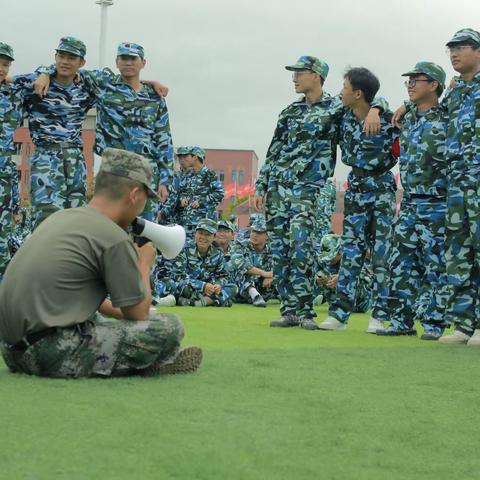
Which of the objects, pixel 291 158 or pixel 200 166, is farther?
pixel 200 166

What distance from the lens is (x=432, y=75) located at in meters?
6.86

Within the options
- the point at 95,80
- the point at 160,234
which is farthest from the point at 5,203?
the point at 160,234

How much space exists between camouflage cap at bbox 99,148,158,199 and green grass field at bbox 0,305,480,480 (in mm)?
883

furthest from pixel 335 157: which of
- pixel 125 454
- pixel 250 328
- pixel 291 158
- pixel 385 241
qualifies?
pixel 125 454

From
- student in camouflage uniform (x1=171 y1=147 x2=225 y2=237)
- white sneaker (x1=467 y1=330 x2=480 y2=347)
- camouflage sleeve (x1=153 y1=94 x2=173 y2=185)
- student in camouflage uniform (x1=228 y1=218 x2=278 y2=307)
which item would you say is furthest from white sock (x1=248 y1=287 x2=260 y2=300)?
white sneaker (x1=467 y1=330 x2=480 y2=347)

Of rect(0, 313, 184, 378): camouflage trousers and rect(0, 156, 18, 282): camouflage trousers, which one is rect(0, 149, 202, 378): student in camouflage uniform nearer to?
rect(0, 313, 184, 378): camouflage trousers

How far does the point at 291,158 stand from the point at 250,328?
142 cm

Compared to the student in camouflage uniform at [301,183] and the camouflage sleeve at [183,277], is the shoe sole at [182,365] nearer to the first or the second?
the student in camouflage uniform at [301,183]

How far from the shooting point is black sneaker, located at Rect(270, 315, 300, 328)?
24.7ft

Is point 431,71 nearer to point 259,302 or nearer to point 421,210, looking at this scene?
point 421,210

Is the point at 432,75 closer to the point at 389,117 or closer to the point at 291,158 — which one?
the point at 389,117

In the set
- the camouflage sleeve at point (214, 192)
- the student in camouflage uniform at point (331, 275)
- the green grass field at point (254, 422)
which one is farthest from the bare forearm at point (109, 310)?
the camouflage sleeve at point (214, 192)

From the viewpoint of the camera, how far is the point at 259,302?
1137 centimetres

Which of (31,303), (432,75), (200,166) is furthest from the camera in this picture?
(200,166)
